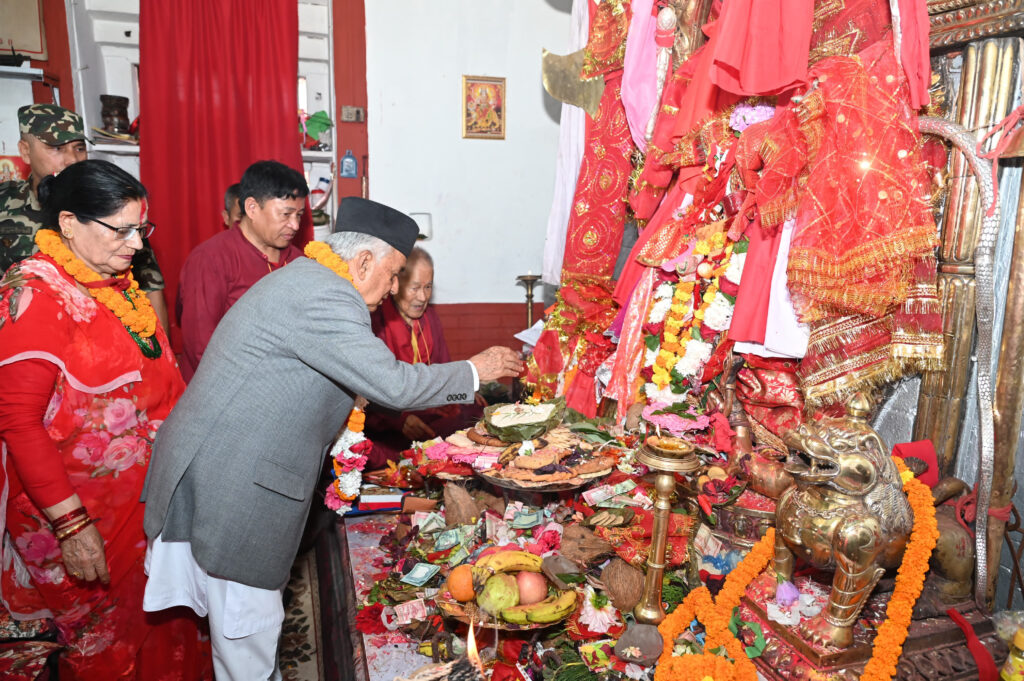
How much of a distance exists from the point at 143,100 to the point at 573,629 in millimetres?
4683

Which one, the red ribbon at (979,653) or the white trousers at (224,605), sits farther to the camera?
Answer: the white trousers at (224,605)

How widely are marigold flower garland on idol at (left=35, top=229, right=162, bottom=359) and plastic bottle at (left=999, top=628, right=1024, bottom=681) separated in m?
2.98

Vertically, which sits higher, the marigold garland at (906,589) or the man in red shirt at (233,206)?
the man in red shirt at (233,206)

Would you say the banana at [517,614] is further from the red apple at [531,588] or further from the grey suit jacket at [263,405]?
the grey suit jacket at [263,405]

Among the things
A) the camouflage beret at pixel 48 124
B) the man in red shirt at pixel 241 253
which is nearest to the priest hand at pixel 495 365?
the man in red shirt at pixel 241 253

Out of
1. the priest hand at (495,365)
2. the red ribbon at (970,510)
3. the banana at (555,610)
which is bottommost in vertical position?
the banana at (555,610)

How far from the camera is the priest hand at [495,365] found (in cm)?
240

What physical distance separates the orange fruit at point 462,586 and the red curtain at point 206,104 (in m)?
3.78

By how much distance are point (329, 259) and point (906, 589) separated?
2.01 metres

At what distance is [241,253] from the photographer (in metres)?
3.61

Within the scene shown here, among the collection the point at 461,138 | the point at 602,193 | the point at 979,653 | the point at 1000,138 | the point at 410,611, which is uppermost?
the point at 461,138

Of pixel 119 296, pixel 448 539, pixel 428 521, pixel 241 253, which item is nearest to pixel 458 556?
pixel 448 539

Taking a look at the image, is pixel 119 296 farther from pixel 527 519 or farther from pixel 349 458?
pixel 527 519

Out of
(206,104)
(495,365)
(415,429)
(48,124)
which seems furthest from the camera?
(206,104)
